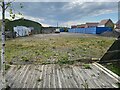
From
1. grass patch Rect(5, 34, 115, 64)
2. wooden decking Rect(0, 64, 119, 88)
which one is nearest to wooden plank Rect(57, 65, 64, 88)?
wooden decking Rect(0, 64, 119, 88)

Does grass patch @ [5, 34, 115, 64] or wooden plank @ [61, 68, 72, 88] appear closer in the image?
wooden plank @ [61, 68, 72, 88]

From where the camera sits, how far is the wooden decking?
204 inches

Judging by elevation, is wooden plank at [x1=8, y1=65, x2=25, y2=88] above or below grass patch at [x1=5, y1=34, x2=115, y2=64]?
below

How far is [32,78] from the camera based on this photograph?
588 cm

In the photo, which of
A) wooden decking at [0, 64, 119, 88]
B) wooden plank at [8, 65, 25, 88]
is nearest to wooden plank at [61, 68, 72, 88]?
wooden decking at [0, 64, 119, 88]

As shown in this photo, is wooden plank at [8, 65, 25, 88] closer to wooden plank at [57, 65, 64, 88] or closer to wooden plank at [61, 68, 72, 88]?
wooden plank at [57, 65, 64, 88]

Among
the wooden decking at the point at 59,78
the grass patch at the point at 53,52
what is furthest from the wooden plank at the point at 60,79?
the grass patch at the point at 53,52

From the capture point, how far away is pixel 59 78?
5875 mm

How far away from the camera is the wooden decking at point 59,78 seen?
518cm

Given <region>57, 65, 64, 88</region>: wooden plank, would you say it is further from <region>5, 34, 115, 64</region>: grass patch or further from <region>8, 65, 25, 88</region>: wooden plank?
<region>5, 34, 115, 64</region>: grass patch

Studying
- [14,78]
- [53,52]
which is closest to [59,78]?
[14,78]

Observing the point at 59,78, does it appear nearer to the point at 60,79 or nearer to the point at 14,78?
the point at 60,79

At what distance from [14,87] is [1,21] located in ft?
6.28

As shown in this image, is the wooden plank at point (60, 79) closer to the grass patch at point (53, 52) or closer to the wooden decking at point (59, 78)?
the wooden decking at point (59, 78)
